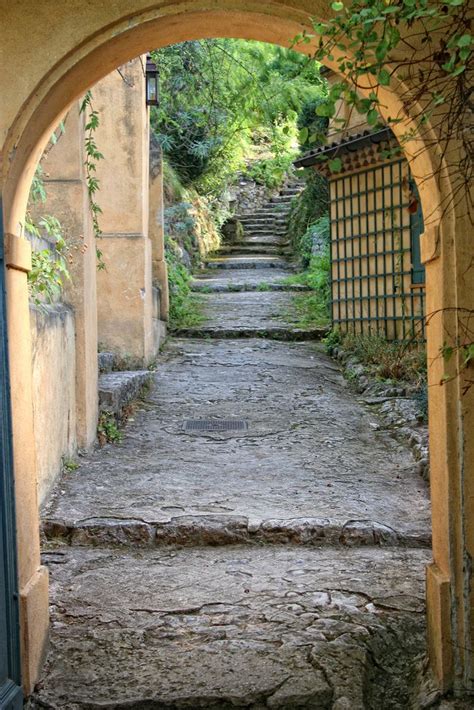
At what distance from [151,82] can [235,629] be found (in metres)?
6.52

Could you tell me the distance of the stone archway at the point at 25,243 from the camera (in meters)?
3.01

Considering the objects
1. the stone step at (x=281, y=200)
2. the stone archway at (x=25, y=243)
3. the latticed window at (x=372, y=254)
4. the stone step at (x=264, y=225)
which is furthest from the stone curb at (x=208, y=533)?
the stone step at (x=281, y=200)

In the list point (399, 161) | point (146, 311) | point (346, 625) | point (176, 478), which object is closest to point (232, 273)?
point (399, 161)

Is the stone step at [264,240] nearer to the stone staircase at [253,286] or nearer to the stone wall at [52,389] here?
the stone staircase at [253,286]

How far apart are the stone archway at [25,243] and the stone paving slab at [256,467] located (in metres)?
1.58

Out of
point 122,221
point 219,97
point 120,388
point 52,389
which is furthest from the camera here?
point 219,97

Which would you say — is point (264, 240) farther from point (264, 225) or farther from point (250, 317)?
point (250, 317)

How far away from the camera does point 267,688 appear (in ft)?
10.1

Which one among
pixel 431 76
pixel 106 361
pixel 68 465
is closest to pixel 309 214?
pixel 106 361

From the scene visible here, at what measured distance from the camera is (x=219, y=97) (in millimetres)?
9805

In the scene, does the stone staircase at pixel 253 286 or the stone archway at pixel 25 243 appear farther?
the stone staircase at pixel 253 286

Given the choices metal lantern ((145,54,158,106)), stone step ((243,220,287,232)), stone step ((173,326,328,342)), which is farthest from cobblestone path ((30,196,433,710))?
stone step ((243,220,287,232))

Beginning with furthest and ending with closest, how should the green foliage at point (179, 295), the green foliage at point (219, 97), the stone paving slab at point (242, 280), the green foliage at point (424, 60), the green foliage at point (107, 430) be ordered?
the stone paving slab at point (242, 280)
the green foliage at point (179, 295)
the green foliage at point (219, 97)
the green foliage at point (107, 430)
the green foliage at point (424, 60)

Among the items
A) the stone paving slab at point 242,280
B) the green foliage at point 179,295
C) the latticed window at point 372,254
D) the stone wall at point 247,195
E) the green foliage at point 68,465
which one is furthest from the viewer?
the stone wall at point 247,195
